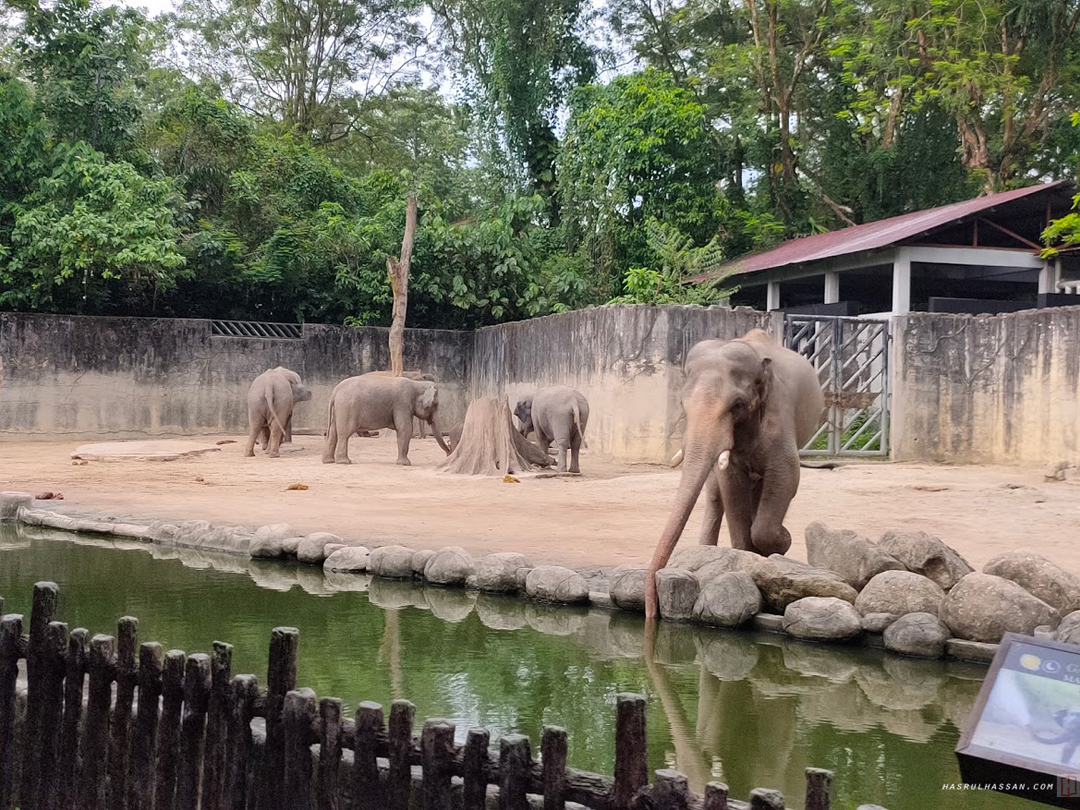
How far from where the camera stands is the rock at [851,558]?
6.77 meters

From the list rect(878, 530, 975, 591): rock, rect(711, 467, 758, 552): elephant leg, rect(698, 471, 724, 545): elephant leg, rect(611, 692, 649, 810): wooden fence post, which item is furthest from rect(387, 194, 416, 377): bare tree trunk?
rect(611, 692, 649, 810): wooden fence post

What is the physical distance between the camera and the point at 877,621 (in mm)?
6316

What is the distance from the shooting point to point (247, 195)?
2397 centimetres

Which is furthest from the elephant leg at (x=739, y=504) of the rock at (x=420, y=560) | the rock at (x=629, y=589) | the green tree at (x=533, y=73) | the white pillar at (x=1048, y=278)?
the green tree at (x=533, y=73)

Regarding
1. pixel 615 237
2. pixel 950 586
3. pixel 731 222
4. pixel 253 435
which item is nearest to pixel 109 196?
pixel 253 435

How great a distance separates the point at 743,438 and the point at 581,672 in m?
2.11

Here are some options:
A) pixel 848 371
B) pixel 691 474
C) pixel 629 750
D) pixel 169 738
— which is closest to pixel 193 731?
pixel 169 738

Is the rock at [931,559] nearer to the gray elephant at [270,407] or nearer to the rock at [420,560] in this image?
the rock at [420,560]

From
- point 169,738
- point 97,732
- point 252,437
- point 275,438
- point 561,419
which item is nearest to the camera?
point 169,738

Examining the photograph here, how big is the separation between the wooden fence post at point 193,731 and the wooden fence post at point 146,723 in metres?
0.10

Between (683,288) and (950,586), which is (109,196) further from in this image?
(950,586)

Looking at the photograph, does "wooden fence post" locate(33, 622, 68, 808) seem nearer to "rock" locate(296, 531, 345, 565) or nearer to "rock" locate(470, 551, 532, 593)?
"rock" locate(470, 551, 532, 593)

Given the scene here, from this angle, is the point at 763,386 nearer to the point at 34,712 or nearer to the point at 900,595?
A: the point at 900,595

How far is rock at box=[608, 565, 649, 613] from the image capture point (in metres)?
6.92
